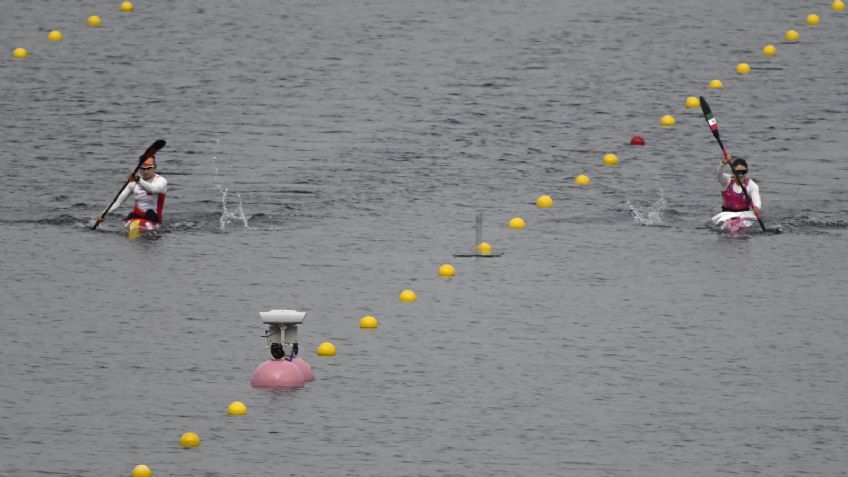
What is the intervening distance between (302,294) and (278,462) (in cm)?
568

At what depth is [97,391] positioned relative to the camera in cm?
1656

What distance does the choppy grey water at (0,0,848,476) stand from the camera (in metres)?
15.6

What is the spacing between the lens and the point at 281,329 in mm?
16609

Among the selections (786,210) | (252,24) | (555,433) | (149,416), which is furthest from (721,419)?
(252,24)

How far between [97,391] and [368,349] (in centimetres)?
296

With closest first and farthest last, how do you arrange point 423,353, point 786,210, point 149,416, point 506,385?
1. point 149,416
2. point 506,385
3. point 423,353
4. point 786,210

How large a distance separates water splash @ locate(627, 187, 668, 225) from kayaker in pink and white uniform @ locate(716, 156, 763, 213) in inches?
40.2

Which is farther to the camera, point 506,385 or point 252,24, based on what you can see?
point 252,24

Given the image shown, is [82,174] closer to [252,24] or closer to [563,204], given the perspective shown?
[563,204]

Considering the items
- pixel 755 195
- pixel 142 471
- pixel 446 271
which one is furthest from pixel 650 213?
pixel 142 471

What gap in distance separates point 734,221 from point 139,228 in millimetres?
7804

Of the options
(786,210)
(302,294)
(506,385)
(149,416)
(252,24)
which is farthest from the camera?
(252,24)

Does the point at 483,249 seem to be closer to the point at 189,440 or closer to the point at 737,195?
the point at 737,195

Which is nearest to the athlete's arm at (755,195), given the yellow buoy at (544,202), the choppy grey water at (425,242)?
the choppy grey water at (425,242)
